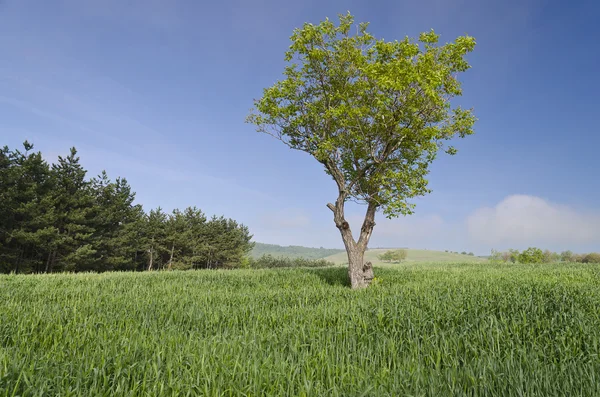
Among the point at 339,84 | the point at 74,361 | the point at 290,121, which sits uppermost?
the point at 339,84

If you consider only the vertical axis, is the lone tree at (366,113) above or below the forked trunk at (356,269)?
above

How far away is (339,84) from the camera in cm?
1430

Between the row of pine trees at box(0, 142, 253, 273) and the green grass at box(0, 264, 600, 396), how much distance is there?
36.0 metres

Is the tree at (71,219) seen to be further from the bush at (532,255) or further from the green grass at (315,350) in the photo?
the bush at (532,255)

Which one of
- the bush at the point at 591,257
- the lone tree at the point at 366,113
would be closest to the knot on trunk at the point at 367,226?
the lone tree at the point at 366,113

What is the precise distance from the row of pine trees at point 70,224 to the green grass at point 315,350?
3601cm

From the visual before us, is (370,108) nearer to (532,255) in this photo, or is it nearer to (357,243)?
(357,243)

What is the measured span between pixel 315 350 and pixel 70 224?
45023 millimetres

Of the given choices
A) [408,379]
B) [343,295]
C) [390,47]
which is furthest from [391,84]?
[408,379]

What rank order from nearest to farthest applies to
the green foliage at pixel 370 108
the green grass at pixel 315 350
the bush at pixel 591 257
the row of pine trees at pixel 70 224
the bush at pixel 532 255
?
the green grass at pixel 315 350
the green foliage at pixel 370 108
the row of pine trees at pixel 70 224
the bush at pixel 532 255
the bush at pixel 591 257

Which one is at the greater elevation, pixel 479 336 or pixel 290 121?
pixel 290 121

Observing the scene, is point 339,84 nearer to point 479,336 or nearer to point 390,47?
point 390,47

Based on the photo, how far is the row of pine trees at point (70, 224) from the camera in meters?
35.6

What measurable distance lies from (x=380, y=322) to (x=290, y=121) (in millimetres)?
10213
